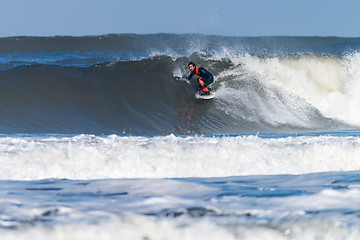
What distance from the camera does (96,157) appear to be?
5090 mm

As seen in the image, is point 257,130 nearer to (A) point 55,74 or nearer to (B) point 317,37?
(A) point 55,74

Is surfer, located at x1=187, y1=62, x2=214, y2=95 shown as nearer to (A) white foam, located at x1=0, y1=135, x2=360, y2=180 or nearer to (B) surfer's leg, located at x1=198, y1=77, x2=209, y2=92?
(B) surfer's leg, located at x1=198, y1=77, x2=209, y2=92

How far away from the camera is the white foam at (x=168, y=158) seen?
4828 mm

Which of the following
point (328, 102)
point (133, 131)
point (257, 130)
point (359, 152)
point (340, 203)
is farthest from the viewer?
point (328, 102)

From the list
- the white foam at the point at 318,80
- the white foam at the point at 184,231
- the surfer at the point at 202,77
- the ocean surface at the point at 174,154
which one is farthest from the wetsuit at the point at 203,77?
the white foam at the point at 184,231

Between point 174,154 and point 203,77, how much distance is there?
23.8 ft

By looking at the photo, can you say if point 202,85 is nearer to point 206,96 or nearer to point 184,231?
point 206,96

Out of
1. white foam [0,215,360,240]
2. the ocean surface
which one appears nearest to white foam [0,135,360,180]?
the ocean surface

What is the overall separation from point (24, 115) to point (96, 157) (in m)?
6.00

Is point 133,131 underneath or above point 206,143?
above

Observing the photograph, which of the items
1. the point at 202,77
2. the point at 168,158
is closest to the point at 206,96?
the point at 202,77

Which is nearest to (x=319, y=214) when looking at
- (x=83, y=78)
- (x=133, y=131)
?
(x=133, y=131)

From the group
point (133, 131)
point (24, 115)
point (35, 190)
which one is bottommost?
point (35, 190)

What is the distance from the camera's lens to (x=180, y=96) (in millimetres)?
13250
